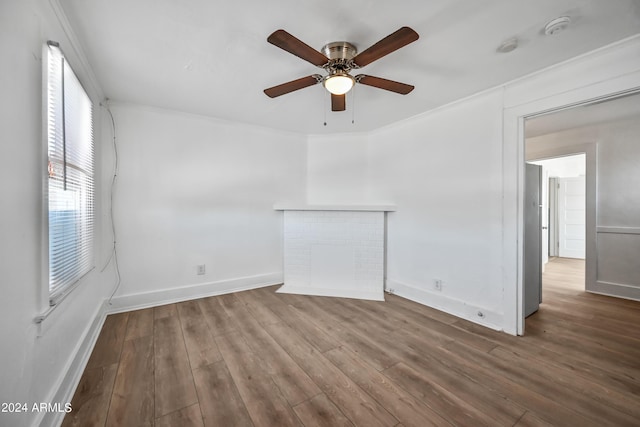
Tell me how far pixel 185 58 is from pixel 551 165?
7635 mm

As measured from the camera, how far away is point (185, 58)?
197cm

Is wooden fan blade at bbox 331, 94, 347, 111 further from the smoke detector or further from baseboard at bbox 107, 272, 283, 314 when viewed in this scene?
baseboard at bbox 107, 272, 283, 314

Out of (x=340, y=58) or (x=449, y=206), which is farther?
(x=449, y=206)

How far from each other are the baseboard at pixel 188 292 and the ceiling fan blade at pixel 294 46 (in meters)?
2.95

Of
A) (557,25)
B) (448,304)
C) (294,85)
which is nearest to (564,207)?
(448,304)

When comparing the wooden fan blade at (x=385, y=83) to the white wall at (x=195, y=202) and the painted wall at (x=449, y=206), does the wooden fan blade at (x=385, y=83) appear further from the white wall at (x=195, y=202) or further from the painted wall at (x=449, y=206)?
the white wall at (x=195, y=202)

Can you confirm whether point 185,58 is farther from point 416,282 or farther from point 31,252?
point 416,282

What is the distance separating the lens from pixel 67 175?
1.66m

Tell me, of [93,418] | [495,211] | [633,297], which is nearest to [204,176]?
[93,418]

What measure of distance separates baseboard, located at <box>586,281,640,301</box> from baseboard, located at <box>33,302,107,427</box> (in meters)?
5.78

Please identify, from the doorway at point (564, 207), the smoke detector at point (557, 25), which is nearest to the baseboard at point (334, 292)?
the smoke detector at point (557, 25)

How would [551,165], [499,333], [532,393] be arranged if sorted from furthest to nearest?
1. [551,165]
2. [499,333]
3. [532,393]

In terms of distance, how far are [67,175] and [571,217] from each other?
28.9ft

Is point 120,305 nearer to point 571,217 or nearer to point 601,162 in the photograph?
point 601,162
